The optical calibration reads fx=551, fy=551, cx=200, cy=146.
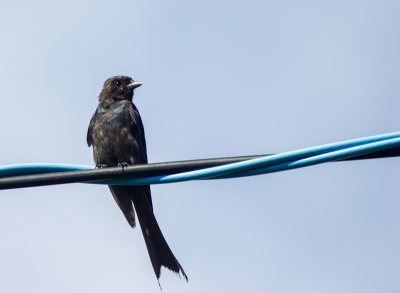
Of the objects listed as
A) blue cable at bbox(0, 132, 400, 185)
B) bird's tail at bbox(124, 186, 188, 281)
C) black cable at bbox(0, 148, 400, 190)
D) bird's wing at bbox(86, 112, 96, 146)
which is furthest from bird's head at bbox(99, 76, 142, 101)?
blue cable at bbox(0, 132, 400, 185)

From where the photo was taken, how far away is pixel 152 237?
4.87m

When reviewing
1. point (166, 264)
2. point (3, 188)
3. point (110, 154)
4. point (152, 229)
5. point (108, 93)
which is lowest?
point (166, 264)

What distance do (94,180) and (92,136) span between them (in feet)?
10.7

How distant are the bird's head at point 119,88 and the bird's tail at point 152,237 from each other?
1661 millimetres

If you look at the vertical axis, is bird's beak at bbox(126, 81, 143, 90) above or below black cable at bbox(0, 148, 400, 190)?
above

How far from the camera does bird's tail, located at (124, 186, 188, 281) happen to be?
4.58 meters

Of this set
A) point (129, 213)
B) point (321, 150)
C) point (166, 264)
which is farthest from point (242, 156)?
point (129, 213)

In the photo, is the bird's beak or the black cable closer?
the black cable

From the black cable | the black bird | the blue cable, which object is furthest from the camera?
the black bird

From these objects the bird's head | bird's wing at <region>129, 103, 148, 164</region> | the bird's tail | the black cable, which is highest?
the bird's head

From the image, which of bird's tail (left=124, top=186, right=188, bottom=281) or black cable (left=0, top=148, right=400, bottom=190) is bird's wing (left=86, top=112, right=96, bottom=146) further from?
black cable (left=0, top=148, right=400, bottom=190)

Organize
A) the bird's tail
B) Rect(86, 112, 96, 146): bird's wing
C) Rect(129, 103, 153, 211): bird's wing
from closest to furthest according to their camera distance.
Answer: the bird's tail, Rect(129, 103, 153, 211): bird's wing, Rect(86, 112, 96, 146): bird's wing

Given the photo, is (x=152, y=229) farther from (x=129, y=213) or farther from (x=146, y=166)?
(x=146, y=166)

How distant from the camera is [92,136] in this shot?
6102 millimetres
